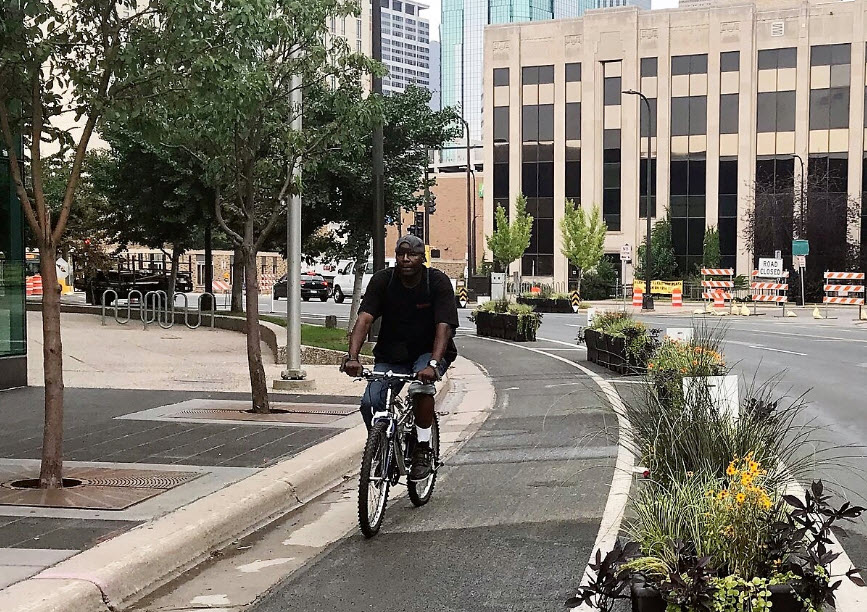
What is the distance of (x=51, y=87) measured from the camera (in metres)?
8.40

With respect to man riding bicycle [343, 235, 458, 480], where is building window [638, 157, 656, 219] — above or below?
above

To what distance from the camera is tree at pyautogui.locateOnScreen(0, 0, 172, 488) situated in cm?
792

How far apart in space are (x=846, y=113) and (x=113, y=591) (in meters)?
66.6

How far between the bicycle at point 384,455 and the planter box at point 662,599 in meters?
2.67

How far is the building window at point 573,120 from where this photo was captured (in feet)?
232

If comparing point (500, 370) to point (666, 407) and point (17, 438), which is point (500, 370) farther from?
point (666, 407)

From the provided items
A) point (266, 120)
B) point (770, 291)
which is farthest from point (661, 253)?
→ point (266, 120)

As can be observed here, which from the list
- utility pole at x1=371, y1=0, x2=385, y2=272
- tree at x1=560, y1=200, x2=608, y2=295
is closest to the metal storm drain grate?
utility pole at x1=371, y1=0, x2=385, y2=272

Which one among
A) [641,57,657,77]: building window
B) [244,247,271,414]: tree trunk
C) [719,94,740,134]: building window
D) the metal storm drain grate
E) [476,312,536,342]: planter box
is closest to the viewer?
the metal storm drain grate

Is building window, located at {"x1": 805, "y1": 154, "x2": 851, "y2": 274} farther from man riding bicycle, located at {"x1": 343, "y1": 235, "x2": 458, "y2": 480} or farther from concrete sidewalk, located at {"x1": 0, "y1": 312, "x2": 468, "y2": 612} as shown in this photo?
man riding bicycle, located at {"x1": 343, "y1": 235, "x2": 458, "y2": 480}

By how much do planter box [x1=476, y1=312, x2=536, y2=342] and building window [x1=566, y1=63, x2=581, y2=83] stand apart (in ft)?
141

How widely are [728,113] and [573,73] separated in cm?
1033

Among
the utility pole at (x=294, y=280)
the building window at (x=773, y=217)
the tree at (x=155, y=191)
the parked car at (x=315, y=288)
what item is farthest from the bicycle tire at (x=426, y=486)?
the building window at (x=773, y=217)

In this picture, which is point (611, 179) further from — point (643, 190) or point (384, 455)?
point (384, 455)
